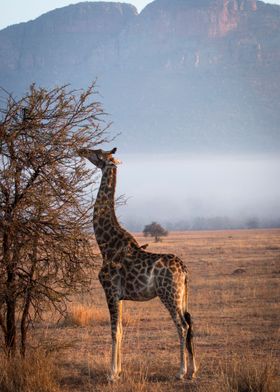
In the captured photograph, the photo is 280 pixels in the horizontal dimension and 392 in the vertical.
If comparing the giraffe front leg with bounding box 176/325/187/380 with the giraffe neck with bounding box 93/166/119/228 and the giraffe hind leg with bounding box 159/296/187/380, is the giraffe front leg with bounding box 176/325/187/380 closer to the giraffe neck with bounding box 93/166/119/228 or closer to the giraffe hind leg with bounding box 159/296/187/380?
the giraffe hind leg with bounding box 159/296/187/380

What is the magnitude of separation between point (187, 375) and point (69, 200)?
3.46 meters

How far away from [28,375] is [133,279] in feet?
7.82

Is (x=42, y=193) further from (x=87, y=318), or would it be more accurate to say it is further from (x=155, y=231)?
(x=155, y=231)

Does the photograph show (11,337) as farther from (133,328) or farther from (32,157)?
(133,328)

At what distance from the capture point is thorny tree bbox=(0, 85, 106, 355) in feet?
38.4

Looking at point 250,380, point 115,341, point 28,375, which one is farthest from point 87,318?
point 250,380

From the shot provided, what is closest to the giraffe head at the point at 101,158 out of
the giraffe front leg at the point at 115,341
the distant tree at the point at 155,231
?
the giraffe front leg at the point at 115,341

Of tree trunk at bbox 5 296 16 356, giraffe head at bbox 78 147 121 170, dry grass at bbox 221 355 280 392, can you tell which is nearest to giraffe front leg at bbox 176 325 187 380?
dry grass at bbox 221 355 280 392

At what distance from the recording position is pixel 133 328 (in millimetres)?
17531

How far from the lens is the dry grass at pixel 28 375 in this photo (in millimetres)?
10781

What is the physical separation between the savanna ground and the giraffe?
1.64 feet

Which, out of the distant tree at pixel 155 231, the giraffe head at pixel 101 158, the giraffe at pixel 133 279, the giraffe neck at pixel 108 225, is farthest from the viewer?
the distant tree at pixel 155 231

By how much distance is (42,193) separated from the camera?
1177 cm

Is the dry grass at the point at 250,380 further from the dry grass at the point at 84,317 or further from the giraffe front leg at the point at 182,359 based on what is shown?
the dry grass at the point at 84,317
